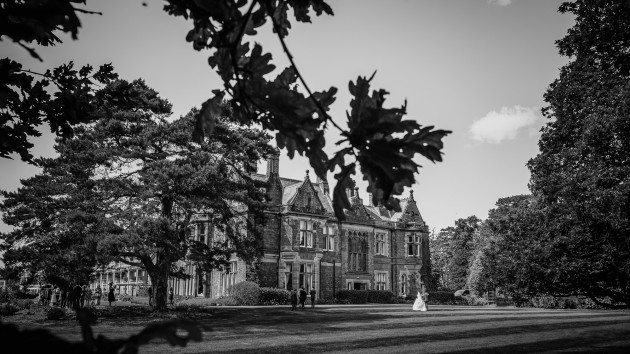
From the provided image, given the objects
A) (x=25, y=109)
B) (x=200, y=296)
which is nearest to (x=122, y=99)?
(x=25, y=109)

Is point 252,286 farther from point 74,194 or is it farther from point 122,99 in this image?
point 122,99

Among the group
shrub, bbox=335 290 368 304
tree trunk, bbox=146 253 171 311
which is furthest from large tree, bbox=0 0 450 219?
shrub, bbox=335 290 368 304

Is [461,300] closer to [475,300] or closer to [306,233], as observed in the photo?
[475,300]

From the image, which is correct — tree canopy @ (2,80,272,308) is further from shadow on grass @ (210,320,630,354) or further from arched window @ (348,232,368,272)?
arched window @ (348,232,368,272)

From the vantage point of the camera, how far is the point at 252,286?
Answer: 3084 centimetres

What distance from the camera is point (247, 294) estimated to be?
30641mm

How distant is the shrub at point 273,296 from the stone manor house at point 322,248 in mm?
2211

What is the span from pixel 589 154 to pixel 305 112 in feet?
49.8

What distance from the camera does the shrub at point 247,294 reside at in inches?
1202

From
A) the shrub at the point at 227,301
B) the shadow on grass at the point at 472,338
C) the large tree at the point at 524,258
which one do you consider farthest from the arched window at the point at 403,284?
the shadow on grass at the point at 472,338

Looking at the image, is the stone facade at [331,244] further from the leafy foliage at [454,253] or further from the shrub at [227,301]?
the leafy foliage at [454,253]

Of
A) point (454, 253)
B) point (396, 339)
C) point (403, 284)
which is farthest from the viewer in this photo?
point (454, 253)

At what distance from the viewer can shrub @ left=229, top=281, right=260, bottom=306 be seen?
100 feet

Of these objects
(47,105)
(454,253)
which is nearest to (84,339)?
(47,105)
